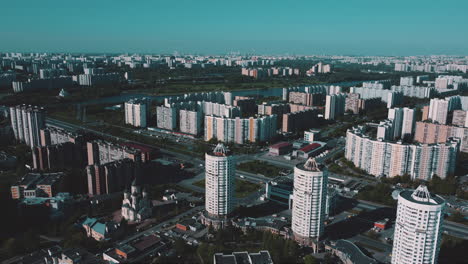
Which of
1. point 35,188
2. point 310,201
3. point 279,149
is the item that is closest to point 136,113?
point 279,149

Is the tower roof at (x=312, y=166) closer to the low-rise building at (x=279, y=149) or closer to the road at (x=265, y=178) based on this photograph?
the road at (x=265, y=178)

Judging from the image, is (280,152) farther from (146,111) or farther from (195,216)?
(146,111)

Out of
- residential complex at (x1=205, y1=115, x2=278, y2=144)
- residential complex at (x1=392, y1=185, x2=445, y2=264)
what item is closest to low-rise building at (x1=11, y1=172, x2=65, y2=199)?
residential complex at (x1=205, y1=115, x2=278, y2=144)

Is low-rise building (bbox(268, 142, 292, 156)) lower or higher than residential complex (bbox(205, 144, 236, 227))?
lower

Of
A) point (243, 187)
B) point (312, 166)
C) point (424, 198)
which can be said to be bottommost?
point (243, 187)

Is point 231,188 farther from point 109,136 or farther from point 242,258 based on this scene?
point 109,136

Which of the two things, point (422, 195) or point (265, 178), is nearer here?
point (422, 195)

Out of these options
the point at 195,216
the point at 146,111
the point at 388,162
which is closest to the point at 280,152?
the point at 388,162

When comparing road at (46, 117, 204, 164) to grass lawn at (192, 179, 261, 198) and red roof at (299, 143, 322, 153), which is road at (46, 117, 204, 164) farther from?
red roof at (299, 143, 322, 153)
